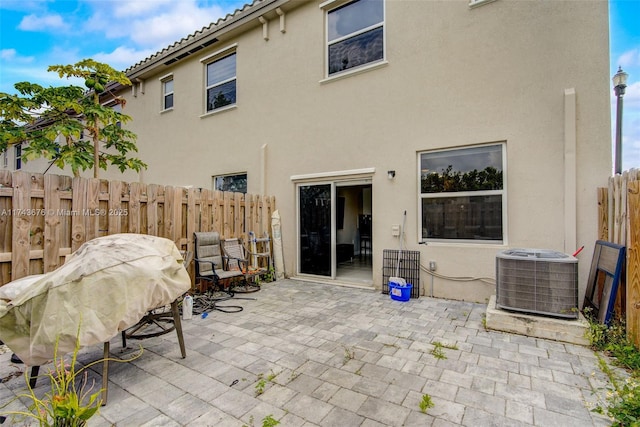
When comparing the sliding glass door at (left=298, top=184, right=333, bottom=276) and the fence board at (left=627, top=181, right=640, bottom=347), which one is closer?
the fence board at (left=627, top=181, right=640, bottom=347)

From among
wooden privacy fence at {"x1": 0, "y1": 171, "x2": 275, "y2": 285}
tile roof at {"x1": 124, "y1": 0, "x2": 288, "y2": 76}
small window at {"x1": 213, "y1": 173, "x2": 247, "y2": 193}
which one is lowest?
wooden privacy fence at {"x1": 0, "y1": 171, "x2": 275, "y2": 285}

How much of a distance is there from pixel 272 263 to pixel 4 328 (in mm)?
4971

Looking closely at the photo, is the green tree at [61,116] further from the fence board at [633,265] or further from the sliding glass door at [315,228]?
the fence board at [633,265]

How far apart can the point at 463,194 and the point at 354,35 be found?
3.88m

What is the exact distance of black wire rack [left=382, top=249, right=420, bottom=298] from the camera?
5.34 meters

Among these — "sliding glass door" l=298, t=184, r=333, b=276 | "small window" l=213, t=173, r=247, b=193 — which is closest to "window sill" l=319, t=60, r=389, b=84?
"sliding glass door" l=298, t=184, r=333, b=276

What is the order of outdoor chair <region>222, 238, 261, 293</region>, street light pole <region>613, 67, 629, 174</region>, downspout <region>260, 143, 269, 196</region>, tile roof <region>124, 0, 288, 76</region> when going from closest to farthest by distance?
street light pole <region>613, 67, 629, 174</region>
outdoor chair <region>222, 238, 261, 293</region>
tile roof <region>124, 0, 288, 76</region>
downspout <region>260, 143, 269, 196</region>

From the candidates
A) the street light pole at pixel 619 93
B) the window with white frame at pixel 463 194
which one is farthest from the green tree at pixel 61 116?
the street light pole at pixel 619 93

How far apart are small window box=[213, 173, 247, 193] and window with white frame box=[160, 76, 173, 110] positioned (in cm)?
319

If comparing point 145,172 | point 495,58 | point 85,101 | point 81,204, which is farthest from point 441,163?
point 145,172

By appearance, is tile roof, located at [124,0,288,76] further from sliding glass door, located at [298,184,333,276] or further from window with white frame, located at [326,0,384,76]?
sliding glass door, located at [298,184,333,276]

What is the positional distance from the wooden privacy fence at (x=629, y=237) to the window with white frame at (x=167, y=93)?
34.4 ft

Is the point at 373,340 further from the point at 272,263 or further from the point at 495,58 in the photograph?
the point at 495,58

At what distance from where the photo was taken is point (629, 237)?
3113mm
